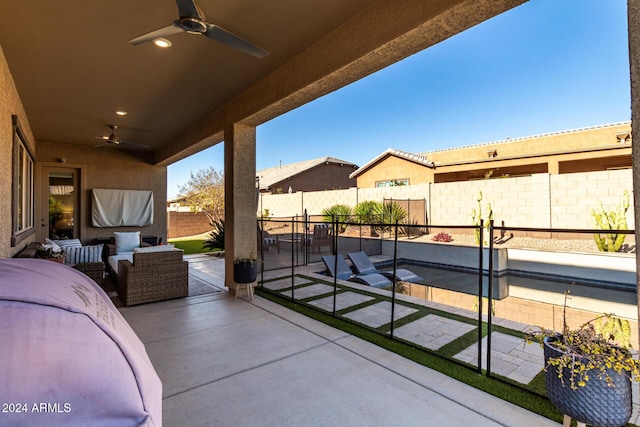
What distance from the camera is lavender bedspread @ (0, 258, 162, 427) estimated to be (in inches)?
21.5

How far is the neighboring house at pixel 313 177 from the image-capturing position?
22359 mm

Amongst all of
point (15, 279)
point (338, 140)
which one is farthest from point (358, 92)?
point (15, 279)

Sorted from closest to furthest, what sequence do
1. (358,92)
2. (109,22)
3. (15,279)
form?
(15,279), (109,22), (358,92)

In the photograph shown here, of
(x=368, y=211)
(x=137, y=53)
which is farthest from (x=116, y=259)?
(x=368, y=211)

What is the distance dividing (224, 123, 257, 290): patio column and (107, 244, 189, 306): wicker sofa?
2.59 feet

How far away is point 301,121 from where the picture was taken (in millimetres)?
21562

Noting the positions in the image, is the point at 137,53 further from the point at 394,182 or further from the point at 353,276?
the point at 394,182

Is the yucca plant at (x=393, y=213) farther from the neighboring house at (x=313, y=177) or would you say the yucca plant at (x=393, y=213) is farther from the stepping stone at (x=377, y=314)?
the neighboring house at (x=313, y=177)

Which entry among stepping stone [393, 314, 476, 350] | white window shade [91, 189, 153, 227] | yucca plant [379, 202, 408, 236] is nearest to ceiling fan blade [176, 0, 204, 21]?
stepping stone [393, 314, 476, 350]

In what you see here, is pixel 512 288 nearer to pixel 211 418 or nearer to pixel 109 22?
pixel 211 418

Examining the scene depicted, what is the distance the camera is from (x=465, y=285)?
23.9 feet

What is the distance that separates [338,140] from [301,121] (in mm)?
3805

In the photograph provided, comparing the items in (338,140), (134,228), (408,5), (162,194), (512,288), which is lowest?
(512,288)

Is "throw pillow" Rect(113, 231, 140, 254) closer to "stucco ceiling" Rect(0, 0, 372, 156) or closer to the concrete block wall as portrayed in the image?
"stucco ceiling" Rect(0, 0, 372, 156)
